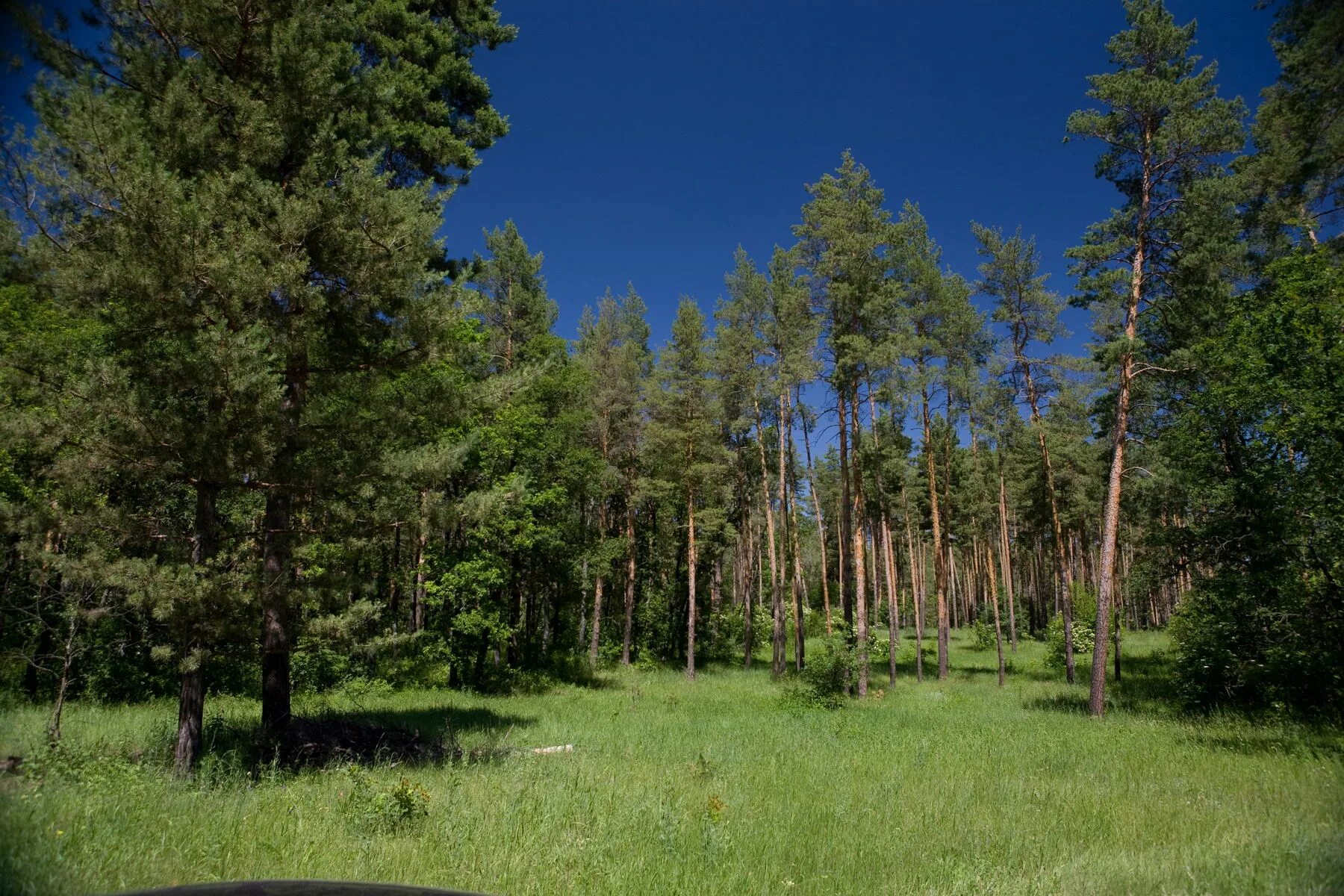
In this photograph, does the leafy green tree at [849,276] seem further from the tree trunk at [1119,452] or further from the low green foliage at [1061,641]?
the low green foliage at [1061,641]

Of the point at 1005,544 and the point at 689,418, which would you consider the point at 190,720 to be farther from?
the point at 1005,544

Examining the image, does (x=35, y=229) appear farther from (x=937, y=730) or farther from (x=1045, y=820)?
(x=937, y=730)

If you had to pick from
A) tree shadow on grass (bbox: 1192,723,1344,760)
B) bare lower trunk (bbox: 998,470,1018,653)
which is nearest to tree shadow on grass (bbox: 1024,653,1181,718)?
tree shadow on grass (bbox: 1192,723,1344,760)

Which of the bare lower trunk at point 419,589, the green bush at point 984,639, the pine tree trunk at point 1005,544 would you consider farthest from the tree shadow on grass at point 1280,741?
the green bush at point 984,639

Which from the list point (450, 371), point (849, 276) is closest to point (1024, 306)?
point (849, 276)

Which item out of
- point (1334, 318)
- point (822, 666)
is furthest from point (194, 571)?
point (1334, 318)

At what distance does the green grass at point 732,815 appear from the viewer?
4520 millimetres

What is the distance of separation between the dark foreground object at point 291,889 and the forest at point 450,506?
10.2 ft

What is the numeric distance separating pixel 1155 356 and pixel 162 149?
2256cm

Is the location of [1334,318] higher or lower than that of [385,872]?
higher

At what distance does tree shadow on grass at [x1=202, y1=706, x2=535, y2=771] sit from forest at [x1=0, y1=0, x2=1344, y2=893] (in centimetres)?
14

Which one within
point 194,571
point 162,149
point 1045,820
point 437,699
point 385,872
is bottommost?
point 437,699

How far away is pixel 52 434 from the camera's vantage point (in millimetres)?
6242

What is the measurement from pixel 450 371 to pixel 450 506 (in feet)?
30.4
